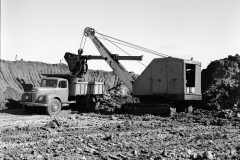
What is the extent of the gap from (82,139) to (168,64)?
9296mm

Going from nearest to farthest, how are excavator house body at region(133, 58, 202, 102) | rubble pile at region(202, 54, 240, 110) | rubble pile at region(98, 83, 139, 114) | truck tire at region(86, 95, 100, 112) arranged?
excavator house body at region(133, 58, 202, 102) < truck tire at region(86, 95, 100, 112) < rubble pile at region(202, 54, 240, 110) < rubble pile at region(98, 83, 139, 114)

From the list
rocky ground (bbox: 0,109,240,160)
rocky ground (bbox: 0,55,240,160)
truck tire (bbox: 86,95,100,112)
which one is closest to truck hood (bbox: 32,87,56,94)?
rocky ground (bbox: 0,55,240,160)

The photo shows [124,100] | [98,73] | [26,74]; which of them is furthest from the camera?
[98,73]

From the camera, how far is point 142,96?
712 inches

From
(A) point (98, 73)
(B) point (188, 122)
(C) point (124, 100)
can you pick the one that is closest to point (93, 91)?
(C) point (124, 100)

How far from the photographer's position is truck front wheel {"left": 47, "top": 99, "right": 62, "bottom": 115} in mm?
16359

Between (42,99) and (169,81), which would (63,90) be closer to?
(42,99)

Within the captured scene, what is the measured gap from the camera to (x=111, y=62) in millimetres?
19500

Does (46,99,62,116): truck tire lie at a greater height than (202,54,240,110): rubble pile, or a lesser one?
lesser

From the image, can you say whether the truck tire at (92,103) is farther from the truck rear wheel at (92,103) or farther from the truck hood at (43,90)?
the truck hood at (43,90)

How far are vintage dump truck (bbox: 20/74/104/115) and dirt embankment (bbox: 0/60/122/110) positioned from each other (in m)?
4.50

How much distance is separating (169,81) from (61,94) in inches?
245

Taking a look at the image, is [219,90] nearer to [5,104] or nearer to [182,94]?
[182,94]

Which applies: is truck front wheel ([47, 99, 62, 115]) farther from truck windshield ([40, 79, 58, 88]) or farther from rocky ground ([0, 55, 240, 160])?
truck windshield ([40, 79, 58, 88])
